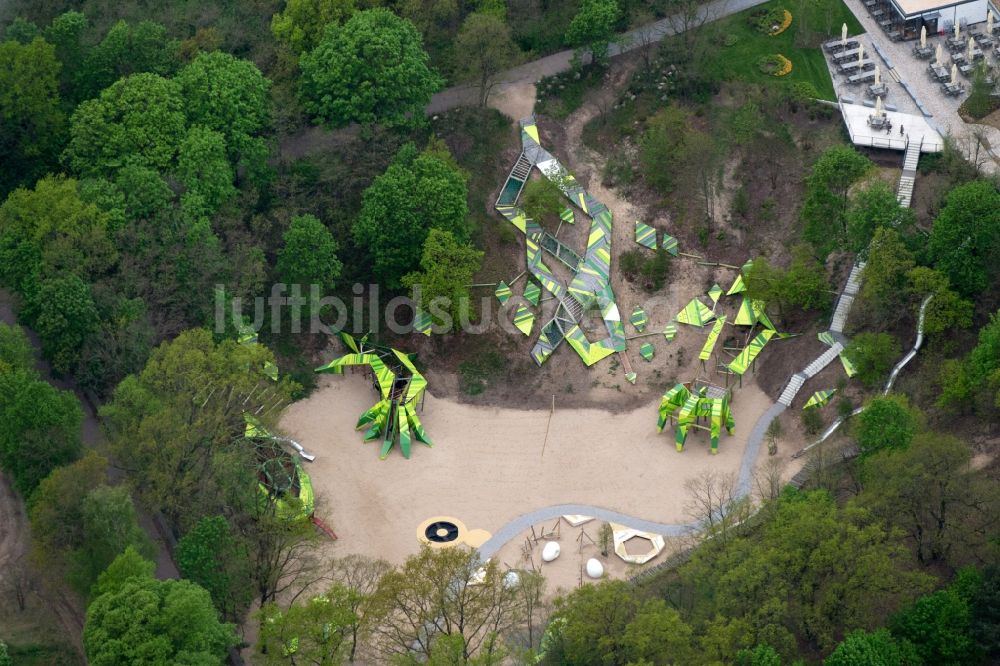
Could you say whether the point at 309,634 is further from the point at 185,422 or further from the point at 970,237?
the point at 970,237

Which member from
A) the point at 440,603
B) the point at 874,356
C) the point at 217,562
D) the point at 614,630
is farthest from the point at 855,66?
the point at 217,562

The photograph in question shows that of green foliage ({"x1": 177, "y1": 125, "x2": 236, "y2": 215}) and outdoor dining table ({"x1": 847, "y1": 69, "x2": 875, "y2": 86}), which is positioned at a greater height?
green foliage ({"x1": 177, "y1": 125, "x2": 236, "y2": 215})

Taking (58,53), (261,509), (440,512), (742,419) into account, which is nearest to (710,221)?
(742,419)

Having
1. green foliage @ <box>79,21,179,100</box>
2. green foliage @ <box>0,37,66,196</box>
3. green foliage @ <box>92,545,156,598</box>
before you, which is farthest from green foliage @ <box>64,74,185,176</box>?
green foliage @ <box>92,545,156,598</box>

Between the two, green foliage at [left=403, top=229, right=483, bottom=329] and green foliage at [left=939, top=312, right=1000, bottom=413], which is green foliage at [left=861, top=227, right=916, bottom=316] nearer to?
green foliage at [left=939, top=312, right=1000, bottom=413]

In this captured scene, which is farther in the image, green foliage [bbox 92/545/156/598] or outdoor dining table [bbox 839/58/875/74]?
outdoor dining table [bbox 839/58/875/74]

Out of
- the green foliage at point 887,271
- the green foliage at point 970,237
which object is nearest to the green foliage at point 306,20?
the green foliage at point 887,271

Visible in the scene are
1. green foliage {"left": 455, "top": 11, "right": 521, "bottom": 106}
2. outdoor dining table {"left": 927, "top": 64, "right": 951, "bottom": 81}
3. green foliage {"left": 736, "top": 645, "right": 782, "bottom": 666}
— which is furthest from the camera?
green foliage {"left": 455, "top": 11, "right": 521, "bottom": 106}
